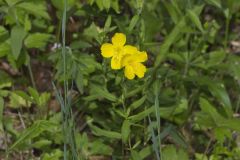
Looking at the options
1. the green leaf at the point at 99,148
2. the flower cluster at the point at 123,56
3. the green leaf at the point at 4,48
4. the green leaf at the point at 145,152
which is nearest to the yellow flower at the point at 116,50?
the flower cluster at the point at 123,56

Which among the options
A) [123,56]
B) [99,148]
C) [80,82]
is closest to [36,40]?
[80,82]

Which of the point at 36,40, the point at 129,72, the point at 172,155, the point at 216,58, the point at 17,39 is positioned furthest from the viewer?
the point at 216,58

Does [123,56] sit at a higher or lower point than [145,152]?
higher

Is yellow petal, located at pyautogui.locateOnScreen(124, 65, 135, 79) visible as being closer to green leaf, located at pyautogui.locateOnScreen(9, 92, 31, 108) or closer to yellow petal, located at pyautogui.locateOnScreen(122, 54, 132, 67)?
→ yellow petal, located at pyautogui.locateOnScreen(122, 54, 132, 67)

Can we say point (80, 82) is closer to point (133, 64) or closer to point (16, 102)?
point (133, 64)

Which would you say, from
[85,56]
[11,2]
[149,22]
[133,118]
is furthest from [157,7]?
[133,118]

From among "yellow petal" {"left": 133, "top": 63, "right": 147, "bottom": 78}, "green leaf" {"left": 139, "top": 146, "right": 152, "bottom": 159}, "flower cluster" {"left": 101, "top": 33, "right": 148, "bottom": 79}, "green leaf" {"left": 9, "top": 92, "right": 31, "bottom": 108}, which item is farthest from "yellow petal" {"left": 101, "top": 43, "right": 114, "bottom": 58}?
"green leaf" {"left": 9, "top": 92, "right": 31, "bottom": 108}

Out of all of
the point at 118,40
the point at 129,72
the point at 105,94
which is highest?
the point at 118,40

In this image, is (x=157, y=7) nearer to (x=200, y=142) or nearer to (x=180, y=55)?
(x=180, y=55)
